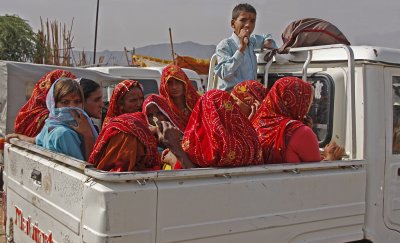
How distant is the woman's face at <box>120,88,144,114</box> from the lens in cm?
370

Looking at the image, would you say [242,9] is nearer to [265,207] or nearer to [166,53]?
[265,207]

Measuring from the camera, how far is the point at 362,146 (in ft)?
9.73

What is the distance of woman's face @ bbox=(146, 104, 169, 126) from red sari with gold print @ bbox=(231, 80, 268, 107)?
58 cm

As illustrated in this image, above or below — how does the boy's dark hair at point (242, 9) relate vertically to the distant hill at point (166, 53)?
below

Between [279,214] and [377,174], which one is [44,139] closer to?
[279,214]

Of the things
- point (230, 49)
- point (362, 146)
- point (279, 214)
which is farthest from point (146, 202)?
point (230, 49)

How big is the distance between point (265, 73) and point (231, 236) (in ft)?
5.56

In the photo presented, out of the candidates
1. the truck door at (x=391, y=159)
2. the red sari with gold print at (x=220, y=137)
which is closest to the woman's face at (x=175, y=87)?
the red sari with gold print at (x=220, y=137)

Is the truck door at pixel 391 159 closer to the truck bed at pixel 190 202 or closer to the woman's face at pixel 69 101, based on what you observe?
the truck bed at pixel 190 202

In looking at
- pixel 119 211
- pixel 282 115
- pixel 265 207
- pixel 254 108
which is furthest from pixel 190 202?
pixel 254 108

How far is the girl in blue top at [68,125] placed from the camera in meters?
2.93

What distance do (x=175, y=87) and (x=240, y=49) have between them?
23.6 inches

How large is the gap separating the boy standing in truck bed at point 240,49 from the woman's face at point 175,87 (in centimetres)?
44

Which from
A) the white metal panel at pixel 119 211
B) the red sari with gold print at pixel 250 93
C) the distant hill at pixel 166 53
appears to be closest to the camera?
the white metal panel at pixel 119 211
